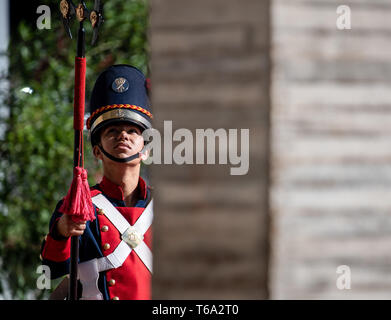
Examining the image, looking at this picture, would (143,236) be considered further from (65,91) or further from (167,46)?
(65,91)

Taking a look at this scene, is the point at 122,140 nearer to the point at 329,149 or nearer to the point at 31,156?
the point at 329,149

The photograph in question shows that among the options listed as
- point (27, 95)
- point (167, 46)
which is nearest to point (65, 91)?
point (27, 95)

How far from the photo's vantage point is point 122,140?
6.77ft

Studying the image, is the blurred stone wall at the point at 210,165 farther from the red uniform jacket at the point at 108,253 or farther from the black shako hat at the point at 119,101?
the black shako hat at the point at 119,101

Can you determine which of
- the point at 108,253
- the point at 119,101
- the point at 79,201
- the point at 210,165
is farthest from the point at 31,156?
the point at 210,165

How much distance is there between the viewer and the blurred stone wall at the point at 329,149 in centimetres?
101

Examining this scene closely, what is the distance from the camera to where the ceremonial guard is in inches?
78.2

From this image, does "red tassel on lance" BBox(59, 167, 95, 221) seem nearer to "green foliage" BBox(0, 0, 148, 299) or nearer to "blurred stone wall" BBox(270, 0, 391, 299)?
"blurred stone wall" BBox(270, 0, 391, 299)

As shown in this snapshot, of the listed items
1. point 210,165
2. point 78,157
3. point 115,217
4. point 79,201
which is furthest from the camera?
point 115,217

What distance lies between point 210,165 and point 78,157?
101 centimetres

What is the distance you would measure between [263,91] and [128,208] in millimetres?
1176

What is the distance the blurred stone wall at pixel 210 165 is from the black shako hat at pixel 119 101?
1067 millimetres

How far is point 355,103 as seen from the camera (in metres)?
1.06
